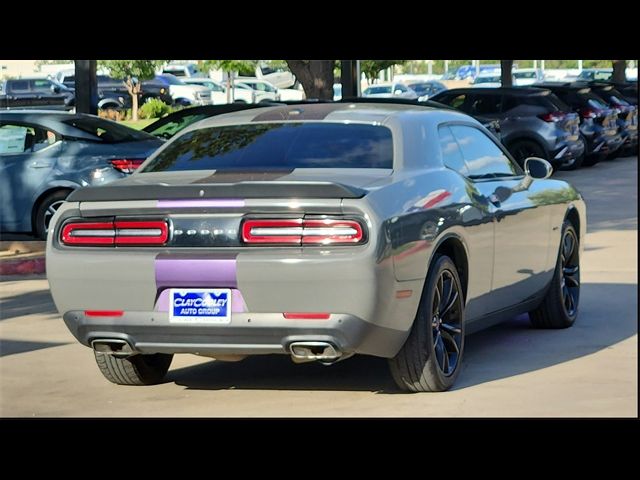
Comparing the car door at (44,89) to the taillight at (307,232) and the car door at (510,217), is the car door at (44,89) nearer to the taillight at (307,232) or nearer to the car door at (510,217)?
the car door at (510,217)

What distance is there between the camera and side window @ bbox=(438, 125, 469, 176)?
799cm

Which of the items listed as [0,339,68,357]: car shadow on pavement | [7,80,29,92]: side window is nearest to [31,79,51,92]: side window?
[7,80,29,92]: side window

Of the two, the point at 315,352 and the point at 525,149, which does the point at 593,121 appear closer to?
the point at 525,149

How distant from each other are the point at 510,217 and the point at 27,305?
4532 mm

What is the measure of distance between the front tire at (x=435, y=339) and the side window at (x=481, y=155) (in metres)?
1.03

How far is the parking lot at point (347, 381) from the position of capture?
7.07m

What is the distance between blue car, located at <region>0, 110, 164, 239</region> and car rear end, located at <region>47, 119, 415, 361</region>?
7.72 m

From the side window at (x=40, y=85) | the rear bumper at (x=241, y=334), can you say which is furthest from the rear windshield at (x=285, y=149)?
the side window at (x=40, y=85)

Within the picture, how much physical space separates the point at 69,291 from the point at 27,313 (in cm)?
391

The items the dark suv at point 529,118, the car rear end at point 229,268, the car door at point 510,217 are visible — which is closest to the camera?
the car rear end at point 229,268

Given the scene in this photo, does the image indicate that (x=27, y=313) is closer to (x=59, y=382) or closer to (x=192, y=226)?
(x=59, y=382)

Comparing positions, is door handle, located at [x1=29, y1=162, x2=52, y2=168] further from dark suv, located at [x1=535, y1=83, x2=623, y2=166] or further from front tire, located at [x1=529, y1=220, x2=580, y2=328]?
dark suv, located at [x1=535, y1=83, x2=623, y2=166]

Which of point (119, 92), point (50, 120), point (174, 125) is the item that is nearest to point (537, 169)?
point (50, 120)
